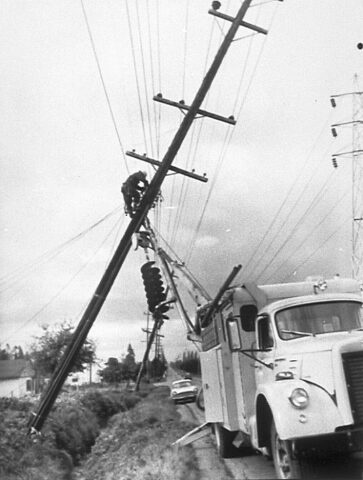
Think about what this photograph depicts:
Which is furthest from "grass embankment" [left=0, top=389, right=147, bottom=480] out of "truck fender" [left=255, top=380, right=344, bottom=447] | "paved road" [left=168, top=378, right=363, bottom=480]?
"truck fender" [left=255, top=380, right=344, bottom=447]

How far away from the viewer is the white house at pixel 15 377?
16.1 m

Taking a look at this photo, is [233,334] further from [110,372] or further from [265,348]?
[110,372]

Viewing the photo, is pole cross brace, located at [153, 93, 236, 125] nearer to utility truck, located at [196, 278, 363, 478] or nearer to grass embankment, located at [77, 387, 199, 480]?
utility truck, located at [196, 278, 363, 478]

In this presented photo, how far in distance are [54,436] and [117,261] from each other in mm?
4335

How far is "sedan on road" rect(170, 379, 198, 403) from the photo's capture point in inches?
875

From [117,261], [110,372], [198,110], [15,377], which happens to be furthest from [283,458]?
[110,372]

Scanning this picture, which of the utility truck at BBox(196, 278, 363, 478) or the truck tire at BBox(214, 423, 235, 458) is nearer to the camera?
the utility truck at BBox(196, 278, 363, 478)

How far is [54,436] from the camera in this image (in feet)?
40.5

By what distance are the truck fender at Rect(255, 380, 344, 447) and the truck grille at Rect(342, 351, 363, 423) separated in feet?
0.60

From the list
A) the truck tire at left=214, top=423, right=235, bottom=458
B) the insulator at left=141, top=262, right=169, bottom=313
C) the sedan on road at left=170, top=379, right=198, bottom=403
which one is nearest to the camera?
the truck tire at left=214, top=423, right=235, bottom=458

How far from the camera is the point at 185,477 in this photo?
6.89 meters

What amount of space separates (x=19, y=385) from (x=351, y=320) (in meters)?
16.1

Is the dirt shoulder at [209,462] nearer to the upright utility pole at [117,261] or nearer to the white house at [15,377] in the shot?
the upright utility pole at [117,261]

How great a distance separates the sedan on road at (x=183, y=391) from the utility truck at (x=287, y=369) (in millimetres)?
13195
